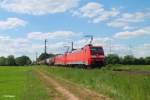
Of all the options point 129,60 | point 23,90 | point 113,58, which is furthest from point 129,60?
point 23,90

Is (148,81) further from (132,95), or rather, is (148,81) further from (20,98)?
(20,98)

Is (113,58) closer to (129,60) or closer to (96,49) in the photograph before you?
(129,60)

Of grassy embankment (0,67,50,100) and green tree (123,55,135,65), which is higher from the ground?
green tree (123,55,135,65)

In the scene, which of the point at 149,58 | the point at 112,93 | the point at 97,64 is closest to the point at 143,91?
the point at 112,93

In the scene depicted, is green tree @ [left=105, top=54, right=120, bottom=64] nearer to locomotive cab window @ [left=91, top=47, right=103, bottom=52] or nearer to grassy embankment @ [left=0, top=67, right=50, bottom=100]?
locomotive cab window @ [left=91, top=47, right=103, bottom=52]

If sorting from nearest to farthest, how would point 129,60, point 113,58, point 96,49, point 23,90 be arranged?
1. point 23,90
2. point 96,49
3. point 113,58
4. point 129,60

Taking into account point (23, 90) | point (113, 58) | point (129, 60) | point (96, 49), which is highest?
point (113, 58)

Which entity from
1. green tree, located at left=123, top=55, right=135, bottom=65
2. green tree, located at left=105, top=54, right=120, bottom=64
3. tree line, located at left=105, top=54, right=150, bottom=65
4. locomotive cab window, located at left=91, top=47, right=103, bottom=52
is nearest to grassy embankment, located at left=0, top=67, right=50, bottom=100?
locomotive cab window, located at left=91, top=47, right=103, bottom=52

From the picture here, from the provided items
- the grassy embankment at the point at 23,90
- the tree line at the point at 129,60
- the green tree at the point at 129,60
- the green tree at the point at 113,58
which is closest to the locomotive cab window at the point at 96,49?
the grassy embankment at the point at 23,90

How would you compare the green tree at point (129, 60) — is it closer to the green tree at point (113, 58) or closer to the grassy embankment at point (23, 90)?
the green tree at point (113, 58)

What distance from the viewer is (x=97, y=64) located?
53.6 m

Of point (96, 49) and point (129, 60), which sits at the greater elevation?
point (129, 60)

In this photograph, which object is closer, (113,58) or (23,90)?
(23,90)

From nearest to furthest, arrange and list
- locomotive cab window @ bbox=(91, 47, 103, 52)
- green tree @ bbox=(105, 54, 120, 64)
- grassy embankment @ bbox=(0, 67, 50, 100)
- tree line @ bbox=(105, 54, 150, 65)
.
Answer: grassy embankment @ bbox=(0, 67, 50, 100), locomotive cab window @ bbox=(91, 47, 103, 52), green tree @ bbox=(105, 54, 120, 64), tree line @ bbox=(105, 54, 150, 65)
